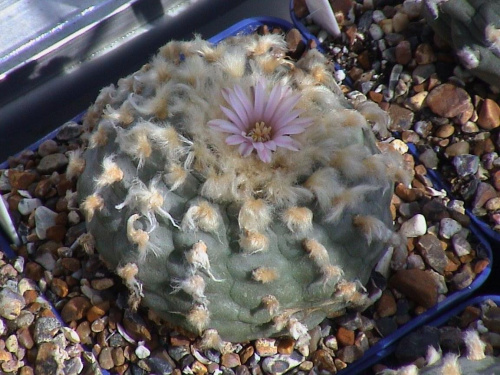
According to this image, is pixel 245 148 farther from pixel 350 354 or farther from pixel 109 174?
pixel 350 354

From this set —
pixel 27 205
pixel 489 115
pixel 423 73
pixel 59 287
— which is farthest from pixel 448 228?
pixel 27 205

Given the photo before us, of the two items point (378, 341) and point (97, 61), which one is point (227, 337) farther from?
point (97, 61)

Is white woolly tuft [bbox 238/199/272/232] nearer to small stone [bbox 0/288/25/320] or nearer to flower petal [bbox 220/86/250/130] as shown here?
flower petal [bbox 220/86/250/130]

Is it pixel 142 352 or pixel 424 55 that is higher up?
pixel 424 55

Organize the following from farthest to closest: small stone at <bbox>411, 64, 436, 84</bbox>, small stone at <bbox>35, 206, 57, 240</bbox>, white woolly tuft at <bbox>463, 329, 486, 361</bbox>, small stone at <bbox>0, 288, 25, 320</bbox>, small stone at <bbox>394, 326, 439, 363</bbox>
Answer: small stone at <bbox>411, 64, 436, 84</bbox>, small stone at <bbox>35, 206, 57, 240</bbox>, small stone at <bbox>0, 288, 25, 320</bbox>, small stone at <bbox>394, 326, 439, 363</bbox>, white woolly tuft at <bbox>463, 329, 486, 361</bbox>

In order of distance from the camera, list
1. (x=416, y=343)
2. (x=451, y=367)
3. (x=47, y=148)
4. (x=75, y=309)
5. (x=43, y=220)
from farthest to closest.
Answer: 1. (x=47, y=148)
2. (x=43, y=220)
3. (x=75, y=309)
4. (x=416, y=343)
5. (x=451, y=367)

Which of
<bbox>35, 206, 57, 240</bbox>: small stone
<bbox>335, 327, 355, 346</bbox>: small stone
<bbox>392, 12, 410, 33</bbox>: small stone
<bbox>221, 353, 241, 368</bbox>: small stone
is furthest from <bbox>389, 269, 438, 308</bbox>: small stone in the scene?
<bbox>35, 206, 57, 240</bbox>: small stone
